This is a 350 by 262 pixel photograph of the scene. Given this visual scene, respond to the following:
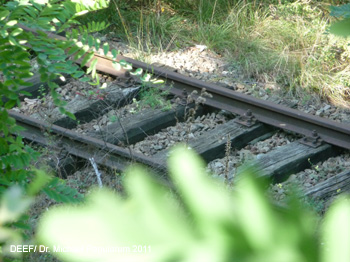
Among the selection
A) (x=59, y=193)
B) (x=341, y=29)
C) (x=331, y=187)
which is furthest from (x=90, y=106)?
(x=341, y=29)

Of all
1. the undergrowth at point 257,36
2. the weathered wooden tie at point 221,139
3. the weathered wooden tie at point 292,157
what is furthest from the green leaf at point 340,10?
the undergrowth at point 257,36

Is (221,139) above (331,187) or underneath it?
above

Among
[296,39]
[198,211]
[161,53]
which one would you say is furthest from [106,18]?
[198,211]

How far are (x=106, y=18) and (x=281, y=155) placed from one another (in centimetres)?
384

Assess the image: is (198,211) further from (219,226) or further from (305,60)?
(305,60)

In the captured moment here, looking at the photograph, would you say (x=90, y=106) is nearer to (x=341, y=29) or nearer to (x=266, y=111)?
(x=266, y=111)

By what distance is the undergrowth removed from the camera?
243 inches

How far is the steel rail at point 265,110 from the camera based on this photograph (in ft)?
15.9

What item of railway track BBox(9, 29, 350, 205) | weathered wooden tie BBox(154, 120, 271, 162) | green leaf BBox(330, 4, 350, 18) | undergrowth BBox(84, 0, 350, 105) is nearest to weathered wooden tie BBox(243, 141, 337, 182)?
railway track BBox(9, 29, 350, 205)

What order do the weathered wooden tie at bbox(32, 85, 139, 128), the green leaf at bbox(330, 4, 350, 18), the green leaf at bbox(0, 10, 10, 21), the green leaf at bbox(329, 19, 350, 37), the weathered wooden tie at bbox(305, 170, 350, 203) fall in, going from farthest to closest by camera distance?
the weathered wooden tie at bbox(32, 85, 139, 128)
the weathered wooden tie at bbox(305, 170, 350, 203)
the green leaf at bbox(0, 10, 10, 21)
the green leaf at bbox(330, 4, 350, 18)
the green leaf at bbox(329, 19, 350, 37)

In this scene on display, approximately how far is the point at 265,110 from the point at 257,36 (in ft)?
6.67

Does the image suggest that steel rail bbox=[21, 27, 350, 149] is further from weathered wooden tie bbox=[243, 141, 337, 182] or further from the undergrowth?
the undergrowth

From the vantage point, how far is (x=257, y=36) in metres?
7.04

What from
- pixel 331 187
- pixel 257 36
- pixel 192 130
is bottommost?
pixel 331 187
